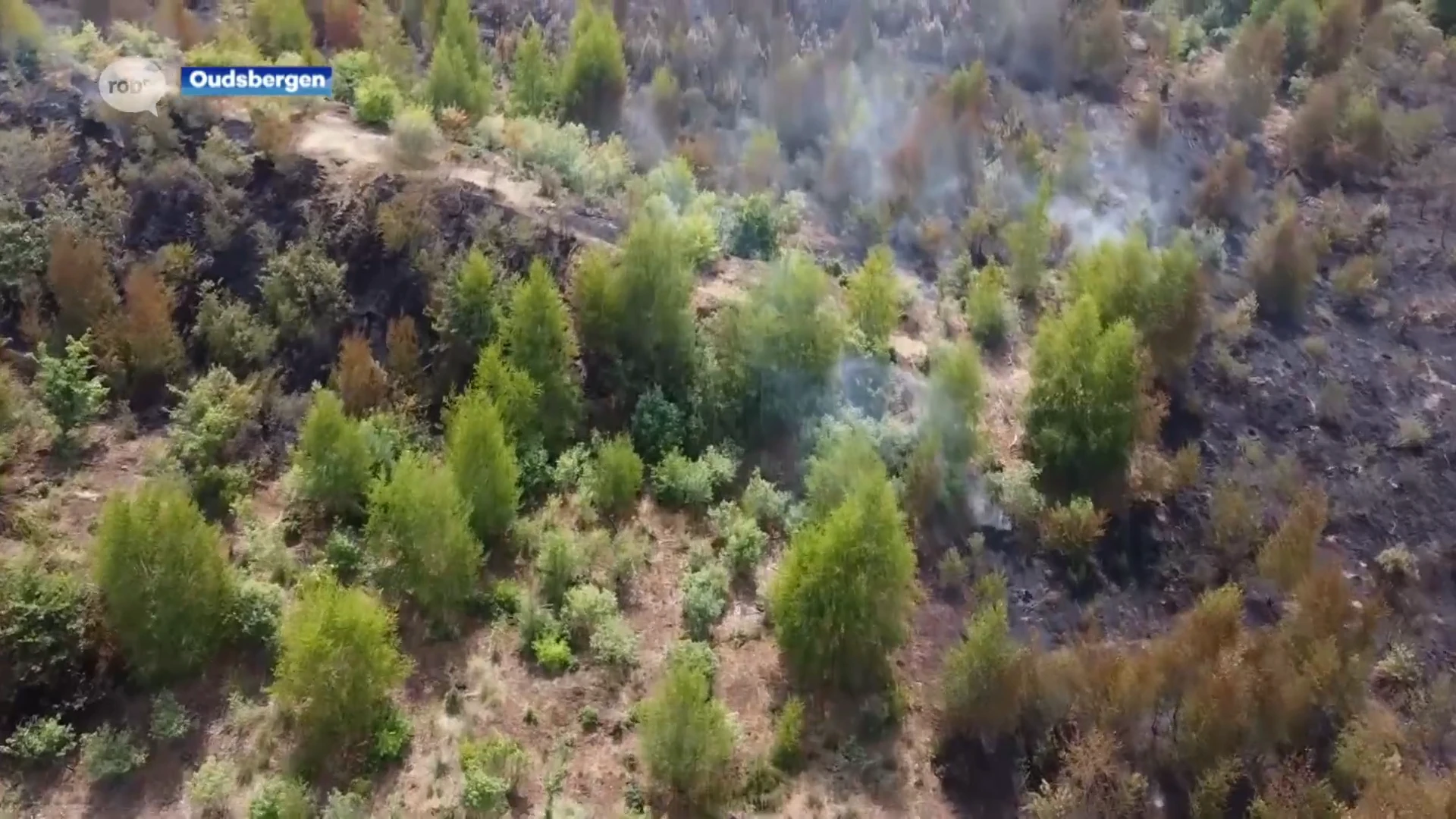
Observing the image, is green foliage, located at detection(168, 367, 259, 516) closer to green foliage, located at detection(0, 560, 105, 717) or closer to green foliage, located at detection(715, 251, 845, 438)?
green foliage, located at detection(0, 560, 105, 717)

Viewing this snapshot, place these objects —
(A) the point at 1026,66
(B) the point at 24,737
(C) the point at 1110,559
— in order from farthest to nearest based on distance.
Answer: (A) the point at 1026,66 < (C) the point at 1110,559 < (B) the point at 24,737

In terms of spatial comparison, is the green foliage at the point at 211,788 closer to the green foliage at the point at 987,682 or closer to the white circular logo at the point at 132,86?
the green foliage at the point at 987,682

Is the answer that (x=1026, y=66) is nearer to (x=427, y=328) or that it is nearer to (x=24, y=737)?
(x=427, y=328)

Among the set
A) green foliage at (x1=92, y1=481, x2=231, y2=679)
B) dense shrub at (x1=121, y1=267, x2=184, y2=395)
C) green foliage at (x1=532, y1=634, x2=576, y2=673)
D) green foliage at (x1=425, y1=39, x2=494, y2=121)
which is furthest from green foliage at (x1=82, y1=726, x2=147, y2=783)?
green foliage at (x1=425, y1=39, x2=494, y2=121)

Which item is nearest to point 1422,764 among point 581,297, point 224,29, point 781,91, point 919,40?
point 581,297

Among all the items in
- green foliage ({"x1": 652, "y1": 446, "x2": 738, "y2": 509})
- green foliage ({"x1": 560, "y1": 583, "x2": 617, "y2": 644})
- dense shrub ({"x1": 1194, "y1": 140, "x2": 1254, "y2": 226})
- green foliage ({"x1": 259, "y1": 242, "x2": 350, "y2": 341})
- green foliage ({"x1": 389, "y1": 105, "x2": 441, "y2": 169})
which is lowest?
green foliage ({"x1": 560, "y1": 583, "x2": 617, "y2": 644})

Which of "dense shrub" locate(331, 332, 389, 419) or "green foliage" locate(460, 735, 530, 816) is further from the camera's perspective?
"dense shrub" locate(331, 332, 389, 419)

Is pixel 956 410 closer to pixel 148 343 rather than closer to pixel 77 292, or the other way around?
pixel 148 343
